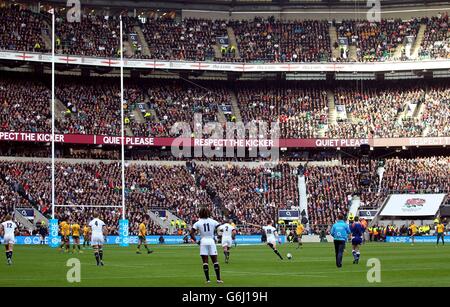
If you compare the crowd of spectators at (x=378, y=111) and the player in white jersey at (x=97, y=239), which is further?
the crowd of spectators at (x=378, y=111)

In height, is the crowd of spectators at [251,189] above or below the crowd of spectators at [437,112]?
below

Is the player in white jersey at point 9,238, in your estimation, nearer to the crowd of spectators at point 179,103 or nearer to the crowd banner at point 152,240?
the crowd banner at point 152,240

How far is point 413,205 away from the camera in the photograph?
80.1 metres

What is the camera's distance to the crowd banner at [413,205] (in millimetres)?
79438

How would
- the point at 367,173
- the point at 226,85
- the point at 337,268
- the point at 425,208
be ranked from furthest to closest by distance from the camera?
1. the point at 226,85
2. the point at 367,173
3. the point at 425,208
4. the point at 337,268

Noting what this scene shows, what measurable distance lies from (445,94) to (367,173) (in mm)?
12031

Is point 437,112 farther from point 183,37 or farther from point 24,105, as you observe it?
point 24,105

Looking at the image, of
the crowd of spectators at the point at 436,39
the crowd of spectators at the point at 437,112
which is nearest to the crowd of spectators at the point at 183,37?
the crowd of spectators at the point at 436,39

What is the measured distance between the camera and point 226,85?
3674 inches

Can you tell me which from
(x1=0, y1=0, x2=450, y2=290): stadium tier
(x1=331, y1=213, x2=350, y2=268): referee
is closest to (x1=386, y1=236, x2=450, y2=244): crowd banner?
(x1=0, y1=0, x2=450, y2=290): stadium tier

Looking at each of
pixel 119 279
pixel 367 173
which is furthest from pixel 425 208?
pixel 119 279

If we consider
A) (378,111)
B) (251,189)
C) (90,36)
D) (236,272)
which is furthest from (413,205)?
(236,272)

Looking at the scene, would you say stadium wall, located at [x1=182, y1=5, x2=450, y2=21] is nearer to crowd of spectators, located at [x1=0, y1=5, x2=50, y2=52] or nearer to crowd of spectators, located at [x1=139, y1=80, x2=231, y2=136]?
crowd of spectators, located at [x1=139, y1=80, x2=231, y2=136]
